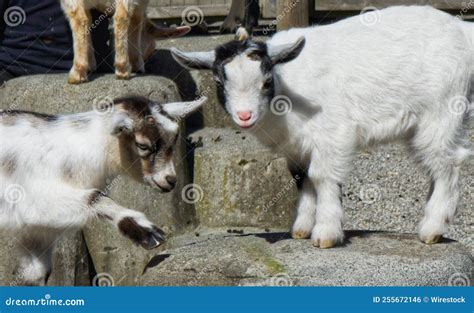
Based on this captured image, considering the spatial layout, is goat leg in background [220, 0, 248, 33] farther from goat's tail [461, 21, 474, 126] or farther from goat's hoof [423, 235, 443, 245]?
goat's hoof [423, 235, 443, 245]

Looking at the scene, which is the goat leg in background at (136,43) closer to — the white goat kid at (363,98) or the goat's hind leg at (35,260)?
the white goat kid at (363,98)

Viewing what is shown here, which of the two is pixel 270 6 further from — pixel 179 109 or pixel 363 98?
pixel 179 109

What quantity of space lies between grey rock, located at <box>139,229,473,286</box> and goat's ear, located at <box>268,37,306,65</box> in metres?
1.06

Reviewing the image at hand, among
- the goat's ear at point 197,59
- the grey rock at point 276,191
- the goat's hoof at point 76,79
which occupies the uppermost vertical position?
the goat's ear at point 197,59

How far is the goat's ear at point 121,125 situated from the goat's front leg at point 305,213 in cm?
128

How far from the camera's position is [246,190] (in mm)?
9023

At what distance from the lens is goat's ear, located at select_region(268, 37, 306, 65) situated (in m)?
6.55

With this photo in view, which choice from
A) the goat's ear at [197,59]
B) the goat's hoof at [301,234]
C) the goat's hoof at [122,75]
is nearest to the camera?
the goat's ear at [197,59]

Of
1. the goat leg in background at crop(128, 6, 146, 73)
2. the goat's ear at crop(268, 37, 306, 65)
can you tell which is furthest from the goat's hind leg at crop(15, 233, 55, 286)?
the goat leg in background at crop(128, 6, 146, 73)

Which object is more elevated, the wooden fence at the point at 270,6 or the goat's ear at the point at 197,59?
the goat's ear at the point at 197,59

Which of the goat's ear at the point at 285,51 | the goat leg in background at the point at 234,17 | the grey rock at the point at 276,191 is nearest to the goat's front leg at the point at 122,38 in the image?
the grey rock at the point at 276,191

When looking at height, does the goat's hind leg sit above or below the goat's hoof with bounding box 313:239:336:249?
above

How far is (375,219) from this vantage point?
30.2 feet

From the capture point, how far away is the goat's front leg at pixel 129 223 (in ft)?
19.2
